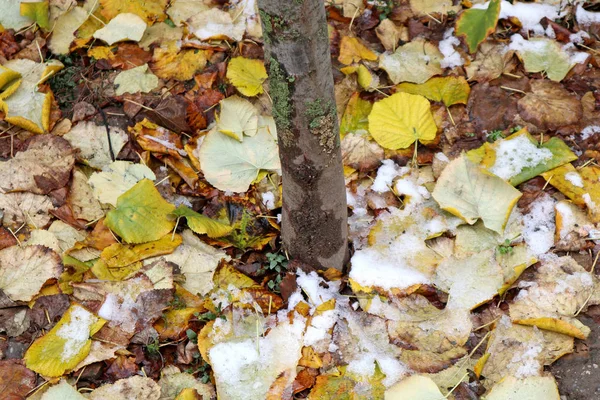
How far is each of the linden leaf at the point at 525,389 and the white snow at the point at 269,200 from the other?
106 centimetres

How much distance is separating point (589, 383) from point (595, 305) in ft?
0.95

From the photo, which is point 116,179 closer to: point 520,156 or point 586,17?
point 520,156

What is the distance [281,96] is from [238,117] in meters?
0.89

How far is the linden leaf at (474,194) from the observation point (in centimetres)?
230

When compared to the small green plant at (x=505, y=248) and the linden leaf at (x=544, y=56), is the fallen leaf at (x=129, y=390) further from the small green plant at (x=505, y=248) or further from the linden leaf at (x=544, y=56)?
the linden leaf at (x=544, y=56)

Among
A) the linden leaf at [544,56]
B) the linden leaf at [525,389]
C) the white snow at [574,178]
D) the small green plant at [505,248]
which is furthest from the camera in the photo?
the linden leaf at [544,56]

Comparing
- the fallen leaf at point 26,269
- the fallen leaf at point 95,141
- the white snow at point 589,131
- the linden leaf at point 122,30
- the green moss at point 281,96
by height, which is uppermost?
the green moss at point 281,96

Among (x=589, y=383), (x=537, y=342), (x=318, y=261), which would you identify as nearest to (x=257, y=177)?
(x=318, y=261)

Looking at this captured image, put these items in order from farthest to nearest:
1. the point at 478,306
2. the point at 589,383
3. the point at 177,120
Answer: the point at 177,120 < the point at 478,306 < the point at 589,383

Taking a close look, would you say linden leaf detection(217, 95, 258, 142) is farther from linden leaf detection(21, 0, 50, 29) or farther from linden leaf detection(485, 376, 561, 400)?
linden leaf detection(485, 376, 561, 400)

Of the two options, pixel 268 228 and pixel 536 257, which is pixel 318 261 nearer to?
pixel 268 228

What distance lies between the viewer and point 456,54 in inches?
112

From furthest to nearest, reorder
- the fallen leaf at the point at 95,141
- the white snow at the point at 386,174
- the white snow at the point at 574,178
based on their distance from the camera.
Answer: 1. the fallen leaf at the point at 95,141
2. the white snow at the point at 386,174
3. the white snow at the point at 574,178

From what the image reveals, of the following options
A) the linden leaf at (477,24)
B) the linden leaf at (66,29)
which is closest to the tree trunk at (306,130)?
the linden leaf at (477,24)
